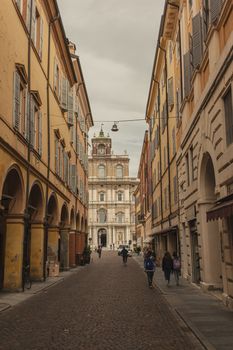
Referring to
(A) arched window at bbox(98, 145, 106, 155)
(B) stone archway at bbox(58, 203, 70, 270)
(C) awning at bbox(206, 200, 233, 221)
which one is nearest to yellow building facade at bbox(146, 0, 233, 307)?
(C) awning at bbox(206, 200, 233, 221)

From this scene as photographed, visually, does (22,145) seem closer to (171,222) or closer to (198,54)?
(198,54)

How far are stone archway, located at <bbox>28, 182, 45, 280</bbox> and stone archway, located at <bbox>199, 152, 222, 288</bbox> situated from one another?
28.3ft

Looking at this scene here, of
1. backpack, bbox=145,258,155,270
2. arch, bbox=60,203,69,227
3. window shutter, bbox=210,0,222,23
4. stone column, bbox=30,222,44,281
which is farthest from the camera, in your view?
arch, bbox=60,203,69,227

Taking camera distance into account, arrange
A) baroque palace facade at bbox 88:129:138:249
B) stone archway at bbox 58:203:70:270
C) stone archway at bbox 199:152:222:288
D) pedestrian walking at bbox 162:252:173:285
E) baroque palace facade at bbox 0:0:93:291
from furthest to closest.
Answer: baroque palace facade at bbox 88:129:138:249, stone archway at bbox 58:203:70:270, pedestrian walking at bbox 162:252:173:285, baroque palace facade at bbox 0:0:93:291, stone archway at bbox 199:152:222:288

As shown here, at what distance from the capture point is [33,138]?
19656 mm

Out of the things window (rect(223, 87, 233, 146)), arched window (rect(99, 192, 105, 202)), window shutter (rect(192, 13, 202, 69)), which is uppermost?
arched window (rect(99, 192, 105, 202))

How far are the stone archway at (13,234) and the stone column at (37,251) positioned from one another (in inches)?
151

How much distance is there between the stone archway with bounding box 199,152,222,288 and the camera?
1532 centimetres

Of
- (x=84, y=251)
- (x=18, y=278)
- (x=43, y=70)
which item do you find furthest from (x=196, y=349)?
(x=84, y=251)

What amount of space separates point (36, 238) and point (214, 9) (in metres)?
13.5

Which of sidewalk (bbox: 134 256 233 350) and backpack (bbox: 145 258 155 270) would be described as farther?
backpack (bbox: 145 258 155 270)

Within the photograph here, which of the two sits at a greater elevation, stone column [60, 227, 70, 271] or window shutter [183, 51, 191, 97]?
window shutter [183, 51, 191, 97]

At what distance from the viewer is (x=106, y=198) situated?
10694 cm

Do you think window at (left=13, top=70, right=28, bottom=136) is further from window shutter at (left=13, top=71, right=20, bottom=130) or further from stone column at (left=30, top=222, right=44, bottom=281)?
stone column at (left=30, top=222, right=44, bottom=281)
